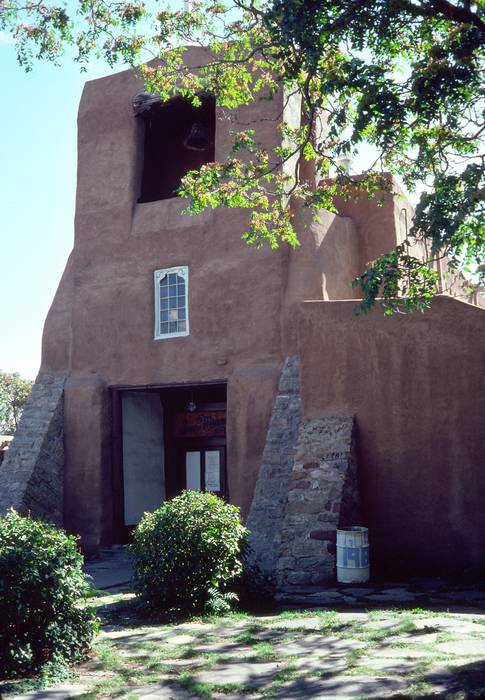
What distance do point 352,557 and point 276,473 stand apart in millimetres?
2744

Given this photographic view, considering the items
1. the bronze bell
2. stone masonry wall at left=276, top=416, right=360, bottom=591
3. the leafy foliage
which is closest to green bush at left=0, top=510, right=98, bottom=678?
stone masonry wall at left=276, top=416, right=360, bottom=591

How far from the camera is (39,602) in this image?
5.64m

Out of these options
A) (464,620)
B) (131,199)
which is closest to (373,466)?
(464,620)

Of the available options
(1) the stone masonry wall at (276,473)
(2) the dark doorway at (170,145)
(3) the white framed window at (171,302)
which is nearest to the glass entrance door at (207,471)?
(3) the white framed window at (171,302)

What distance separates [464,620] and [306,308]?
18.3ft

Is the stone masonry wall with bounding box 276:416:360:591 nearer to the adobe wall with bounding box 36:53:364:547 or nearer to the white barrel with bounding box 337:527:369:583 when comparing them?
the white barrel with bounding box 337:527:369:583

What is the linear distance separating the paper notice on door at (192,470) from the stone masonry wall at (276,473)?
12.5ft

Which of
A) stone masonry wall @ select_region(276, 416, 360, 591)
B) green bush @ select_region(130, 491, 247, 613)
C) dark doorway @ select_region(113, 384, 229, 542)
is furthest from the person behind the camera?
dark doorway @ select_region(113, 384, 229, 542)

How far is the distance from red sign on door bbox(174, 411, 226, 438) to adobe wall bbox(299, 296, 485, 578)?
16.3 ft

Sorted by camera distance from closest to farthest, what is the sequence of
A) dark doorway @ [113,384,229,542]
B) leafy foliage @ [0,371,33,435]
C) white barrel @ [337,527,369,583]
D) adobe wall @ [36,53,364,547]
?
white barrel @ [337,527,369,583]
adobe wall @ [36,53,364,547]
dark doorway @ [113,384,229,542]
leafy foliage @ [0,371,33,435]

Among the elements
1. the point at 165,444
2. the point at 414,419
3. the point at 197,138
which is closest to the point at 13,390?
the point at 165,444

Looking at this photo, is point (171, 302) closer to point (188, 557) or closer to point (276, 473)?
point (276, 473)

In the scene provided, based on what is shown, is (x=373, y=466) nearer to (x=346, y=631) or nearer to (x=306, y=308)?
(x=306, y=308)

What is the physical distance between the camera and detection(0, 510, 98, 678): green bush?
17.9 ft
